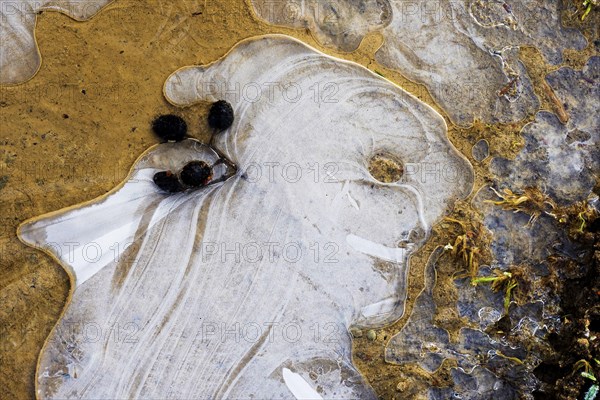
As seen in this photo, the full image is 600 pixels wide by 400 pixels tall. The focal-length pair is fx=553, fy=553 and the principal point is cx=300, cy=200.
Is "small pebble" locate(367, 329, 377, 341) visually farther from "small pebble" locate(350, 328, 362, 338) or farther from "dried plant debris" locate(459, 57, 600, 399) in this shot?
"dried plant debris" locate(459, 57, 600, 399)

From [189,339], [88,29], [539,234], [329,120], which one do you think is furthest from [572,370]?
[88,29]

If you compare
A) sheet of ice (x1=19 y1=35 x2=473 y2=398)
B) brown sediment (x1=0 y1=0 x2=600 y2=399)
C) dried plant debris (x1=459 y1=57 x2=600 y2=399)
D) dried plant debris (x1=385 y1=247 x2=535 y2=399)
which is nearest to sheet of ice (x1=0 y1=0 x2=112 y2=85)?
brown sediment (x1=0 y1=0 x2=600 y2=399)

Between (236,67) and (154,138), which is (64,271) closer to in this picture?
(154,138)

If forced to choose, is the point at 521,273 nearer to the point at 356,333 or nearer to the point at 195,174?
the point at 356,333

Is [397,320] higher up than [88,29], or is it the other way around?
[88,29]

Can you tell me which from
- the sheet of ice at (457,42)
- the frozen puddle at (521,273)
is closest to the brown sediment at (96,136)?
the frozen puddle at (521,273)

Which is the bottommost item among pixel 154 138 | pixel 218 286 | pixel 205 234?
pixel 218 286

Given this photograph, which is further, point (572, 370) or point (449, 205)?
point (449, 205)
